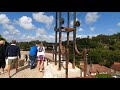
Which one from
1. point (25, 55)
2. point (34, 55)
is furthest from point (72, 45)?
point (25, 55)

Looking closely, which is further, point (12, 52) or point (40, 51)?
point (40, 51)

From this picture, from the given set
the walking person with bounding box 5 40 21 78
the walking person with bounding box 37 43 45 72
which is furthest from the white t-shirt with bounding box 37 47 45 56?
the walking person with bounding box 5 40 21 78

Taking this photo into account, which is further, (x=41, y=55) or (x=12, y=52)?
(x=41, y=55)

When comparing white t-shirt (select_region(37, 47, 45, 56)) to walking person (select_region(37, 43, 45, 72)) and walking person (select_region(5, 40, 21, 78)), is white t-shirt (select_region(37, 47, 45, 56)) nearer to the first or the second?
walking person (select_region(37, 43, 45, 72))

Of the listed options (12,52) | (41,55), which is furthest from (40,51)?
(12,52)

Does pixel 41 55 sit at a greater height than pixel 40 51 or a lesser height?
lesser

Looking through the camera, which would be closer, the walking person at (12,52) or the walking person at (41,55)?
the walking person at (12,52)

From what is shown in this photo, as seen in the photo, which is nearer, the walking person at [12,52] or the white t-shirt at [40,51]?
the walking person at [12,52]

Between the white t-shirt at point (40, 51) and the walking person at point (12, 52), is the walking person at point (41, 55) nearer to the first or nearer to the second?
the white t-shirt at point (40, 51)

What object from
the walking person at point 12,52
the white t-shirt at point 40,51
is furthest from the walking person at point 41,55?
the walking person at point 12,52

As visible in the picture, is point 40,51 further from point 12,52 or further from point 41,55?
point 12,52

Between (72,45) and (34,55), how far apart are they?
1295 mm
